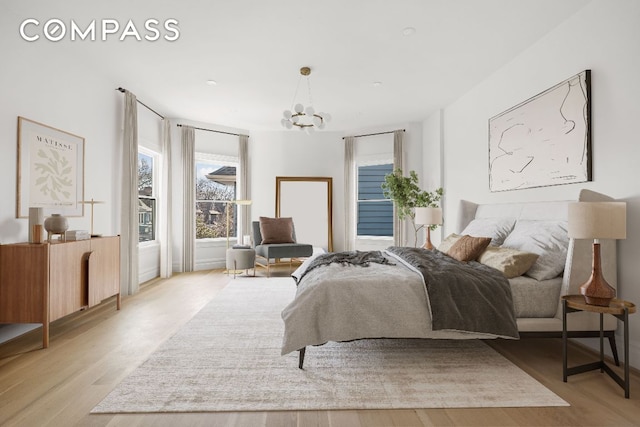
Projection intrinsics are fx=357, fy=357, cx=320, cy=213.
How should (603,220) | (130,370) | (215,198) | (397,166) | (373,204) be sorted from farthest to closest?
(373,204)
(215,198)
(397,166)
(130,370)
(603,220)

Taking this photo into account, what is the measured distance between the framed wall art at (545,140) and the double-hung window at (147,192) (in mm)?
5199

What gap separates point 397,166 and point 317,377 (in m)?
5.22

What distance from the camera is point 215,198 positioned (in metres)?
7.15

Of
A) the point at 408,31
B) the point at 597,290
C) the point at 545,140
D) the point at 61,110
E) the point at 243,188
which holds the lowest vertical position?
the point at 597,290

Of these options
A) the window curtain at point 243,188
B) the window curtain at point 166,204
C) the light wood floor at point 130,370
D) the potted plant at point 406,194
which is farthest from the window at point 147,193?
the potted plant at point 406,194

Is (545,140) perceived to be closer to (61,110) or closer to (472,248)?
(472,248)

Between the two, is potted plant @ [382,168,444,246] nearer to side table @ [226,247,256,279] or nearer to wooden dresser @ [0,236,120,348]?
side table @ [226,247,256,279]

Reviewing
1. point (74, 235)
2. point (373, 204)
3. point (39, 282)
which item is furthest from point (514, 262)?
point (373, 204)

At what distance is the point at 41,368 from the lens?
2490mm

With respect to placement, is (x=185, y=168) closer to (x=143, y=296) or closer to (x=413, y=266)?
(x=143, y=296)

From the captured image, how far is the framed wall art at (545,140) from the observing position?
9.87 feet

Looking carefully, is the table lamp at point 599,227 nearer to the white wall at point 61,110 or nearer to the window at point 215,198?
the white wall at point 61,110

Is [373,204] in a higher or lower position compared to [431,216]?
higher

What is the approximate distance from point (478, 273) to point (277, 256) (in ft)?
12.5
